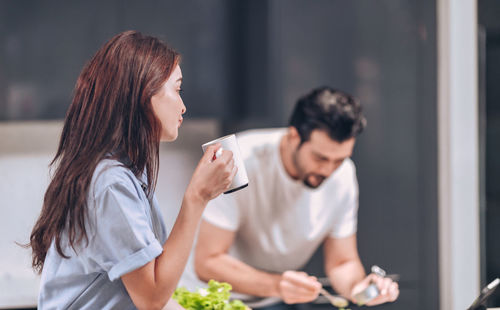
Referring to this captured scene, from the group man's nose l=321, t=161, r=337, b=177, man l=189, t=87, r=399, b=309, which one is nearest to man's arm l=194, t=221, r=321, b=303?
man l=189, t=87, r=399, b=309

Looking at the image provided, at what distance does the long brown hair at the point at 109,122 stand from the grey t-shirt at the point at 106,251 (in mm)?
21

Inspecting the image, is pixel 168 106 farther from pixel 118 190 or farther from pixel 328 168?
pixel 328 168

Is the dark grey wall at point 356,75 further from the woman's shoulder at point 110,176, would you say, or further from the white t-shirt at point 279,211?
the woman's shoulder at point 110,176

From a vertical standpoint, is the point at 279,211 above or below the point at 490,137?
below

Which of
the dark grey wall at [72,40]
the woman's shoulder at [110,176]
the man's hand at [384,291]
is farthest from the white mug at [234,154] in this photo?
the dark grey wall at [72,40]

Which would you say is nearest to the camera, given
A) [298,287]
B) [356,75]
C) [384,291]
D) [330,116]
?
[384,291]

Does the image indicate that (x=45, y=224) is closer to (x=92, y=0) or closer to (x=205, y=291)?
(x=205, y=291)

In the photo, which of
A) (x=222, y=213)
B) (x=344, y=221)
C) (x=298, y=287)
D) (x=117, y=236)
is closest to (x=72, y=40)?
(x=222, y=213)

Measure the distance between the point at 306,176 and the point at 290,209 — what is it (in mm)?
165

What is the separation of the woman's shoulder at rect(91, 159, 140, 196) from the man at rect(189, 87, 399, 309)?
3.21ft

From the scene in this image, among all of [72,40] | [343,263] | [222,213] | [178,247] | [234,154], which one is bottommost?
[343,263]

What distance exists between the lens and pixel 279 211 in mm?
1978

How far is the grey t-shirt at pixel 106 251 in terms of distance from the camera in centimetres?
81

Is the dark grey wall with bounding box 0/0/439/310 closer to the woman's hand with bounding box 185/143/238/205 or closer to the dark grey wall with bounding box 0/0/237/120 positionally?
the dark grey wall with bounding box 0/0/237/120
